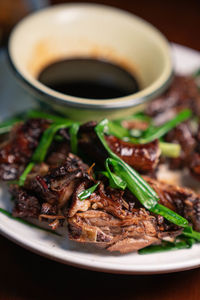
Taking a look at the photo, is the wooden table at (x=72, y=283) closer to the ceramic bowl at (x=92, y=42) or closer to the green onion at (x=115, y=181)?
the green onion at (x=115, y=181)

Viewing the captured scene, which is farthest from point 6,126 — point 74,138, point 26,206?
point 26,206

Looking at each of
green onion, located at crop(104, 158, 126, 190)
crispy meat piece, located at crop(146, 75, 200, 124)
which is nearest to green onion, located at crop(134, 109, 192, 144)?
crispy meat piece, located at crop(146, 75, 200, 124)

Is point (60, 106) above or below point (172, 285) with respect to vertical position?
above

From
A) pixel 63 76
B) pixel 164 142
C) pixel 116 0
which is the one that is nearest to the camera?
pixel 164 142

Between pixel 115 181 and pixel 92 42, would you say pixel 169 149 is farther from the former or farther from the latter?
pixel 92 42

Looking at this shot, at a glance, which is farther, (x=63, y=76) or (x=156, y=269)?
(x=63, y=76)

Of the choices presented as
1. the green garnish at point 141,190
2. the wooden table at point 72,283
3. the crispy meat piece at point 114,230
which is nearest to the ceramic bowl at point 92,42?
the green garnish at point 141,190

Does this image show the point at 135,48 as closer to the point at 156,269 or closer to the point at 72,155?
A: the point at 72,155

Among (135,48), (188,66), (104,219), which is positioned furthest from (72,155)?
(188,66)
